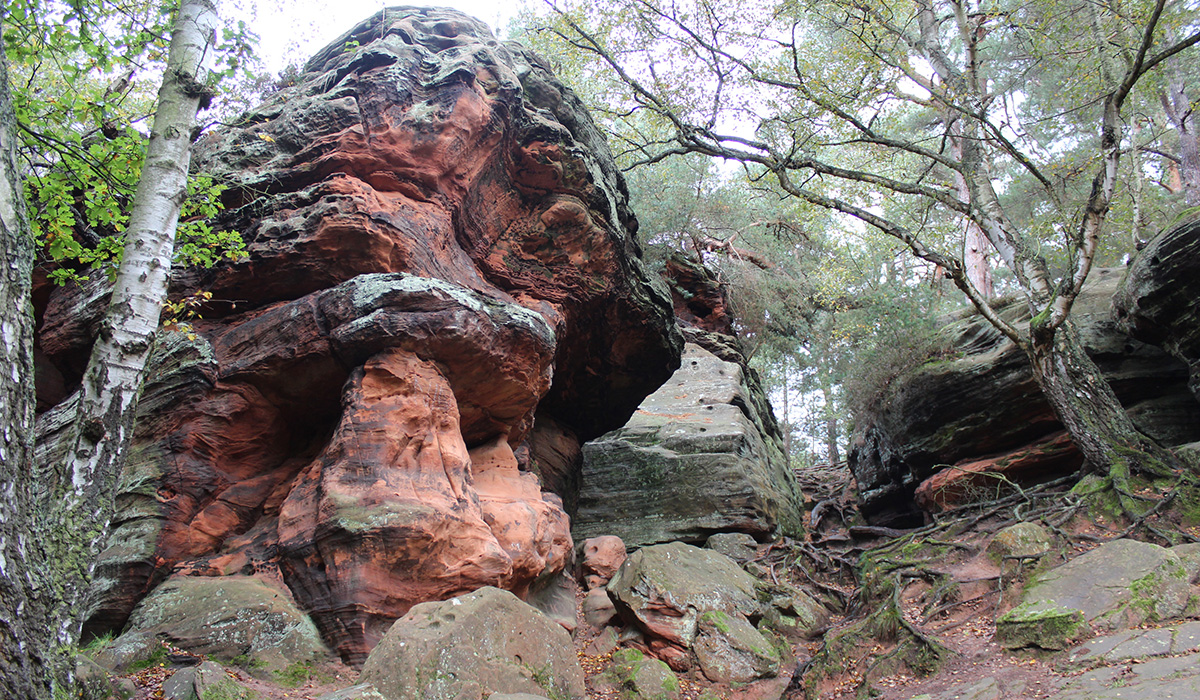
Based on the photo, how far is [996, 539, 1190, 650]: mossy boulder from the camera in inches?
237

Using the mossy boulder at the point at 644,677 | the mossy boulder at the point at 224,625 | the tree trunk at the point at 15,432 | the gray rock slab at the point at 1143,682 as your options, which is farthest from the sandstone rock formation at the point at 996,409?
the tree trunk at the point at 15,432

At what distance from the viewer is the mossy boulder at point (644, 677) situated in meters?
6.90

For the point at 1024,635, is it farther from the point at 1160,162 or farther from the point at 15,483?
the point at 1160,162

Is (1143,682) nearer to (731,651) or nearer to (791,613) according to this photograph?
(731,651)

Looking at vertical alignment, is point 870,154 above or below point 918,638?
above

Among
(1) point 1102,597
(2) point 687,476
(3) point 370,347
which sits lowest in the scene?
(1) point 1102,597

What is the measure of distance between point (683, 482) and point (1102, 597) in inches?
277

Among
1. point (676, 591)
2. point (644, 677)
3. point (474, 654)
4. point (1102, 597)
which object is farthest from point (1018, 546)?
point (474, 654)

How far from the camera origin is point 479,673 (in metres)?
5.27

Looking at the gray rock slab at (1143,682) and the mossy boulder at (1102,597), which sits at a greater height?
the mossy boulder at (1102,597)

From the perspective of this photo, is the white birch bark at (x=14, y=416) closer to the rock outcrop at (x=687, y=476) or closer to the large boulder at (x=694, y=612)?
the large boulder at (x=694, y=612)

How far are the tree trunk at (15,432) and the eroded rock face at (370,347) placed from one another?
278cm

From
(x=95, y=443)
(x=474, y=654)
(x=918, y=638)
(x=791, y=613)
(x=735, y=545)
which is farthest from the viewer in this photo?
(x=735, y=545)

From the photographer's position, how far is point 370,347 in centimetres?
693
